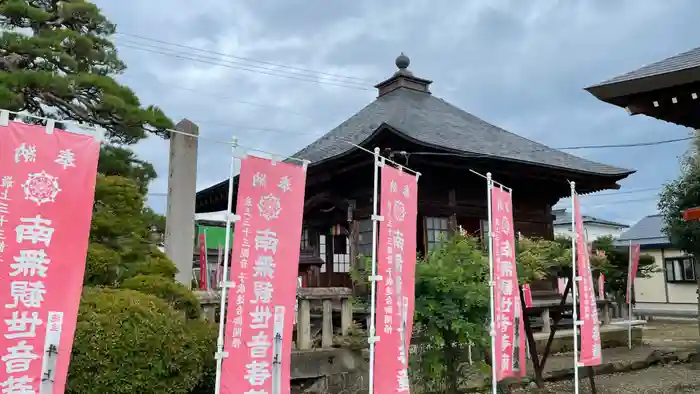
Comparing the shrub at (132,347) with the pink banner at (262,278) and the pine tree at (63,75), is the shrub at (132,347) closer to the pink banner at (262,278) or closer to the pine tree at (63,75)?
the pink banner at (262,278)

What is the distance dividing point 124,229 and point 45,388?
2.70m

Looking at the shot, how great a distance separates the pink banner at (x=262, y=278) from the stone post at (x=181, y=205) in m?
3.37

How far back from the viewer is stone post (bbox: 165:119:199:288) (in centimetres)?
792

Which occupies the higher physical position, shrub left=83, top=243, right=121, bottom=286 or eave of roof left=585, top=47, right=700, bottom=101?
eave of roof left=585, top=47, right=700, bottom=101

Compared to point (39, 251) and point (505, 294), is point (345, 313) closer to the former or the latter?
point (505, 294)

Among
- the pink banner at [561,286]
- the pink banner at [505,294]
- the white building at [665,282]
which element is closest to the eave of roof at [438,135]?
the pink banner at [505,294]

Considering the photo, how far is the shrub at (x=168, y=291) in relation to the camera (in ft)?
18.7

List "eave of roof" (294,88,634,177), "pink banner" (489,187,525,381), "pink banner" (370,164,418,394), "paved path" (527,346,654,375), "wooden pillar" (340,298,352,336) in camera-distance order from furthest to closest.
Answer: "eave of roof" (294,88,634,177)
"paved path" (527,346,654,375)
"wooden pillar" (340,298,352,336)
"pink banner" (489,187,525,381)
"pink banner" (370,164,418,394)

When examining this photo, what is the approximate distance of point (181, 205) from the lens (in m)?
8.05

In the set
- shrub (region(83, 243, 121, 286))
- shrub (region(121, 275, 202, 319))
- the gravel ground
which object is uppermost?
shrub (region(83, 243, 121, 286))

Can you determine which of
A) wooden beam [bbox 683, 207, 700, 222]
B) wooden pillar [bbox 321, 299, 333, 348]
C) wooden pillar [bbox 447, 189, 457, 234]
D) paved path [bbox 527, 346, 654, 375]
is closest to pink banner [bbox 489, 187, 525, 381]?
wooden pillar [bbox 321, 299, 333, 348]

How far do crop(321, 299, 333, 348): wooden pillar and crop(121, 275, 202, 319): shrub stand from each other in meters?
1.69

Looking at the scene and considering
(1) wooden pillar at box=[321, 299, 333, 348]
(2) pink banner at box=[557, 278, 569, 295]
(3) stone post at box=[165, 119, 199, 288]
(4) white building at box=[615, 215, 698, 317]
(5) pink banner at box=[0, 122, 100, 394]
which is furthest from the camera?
(4) white building at box=[615, 215, 698, 317]

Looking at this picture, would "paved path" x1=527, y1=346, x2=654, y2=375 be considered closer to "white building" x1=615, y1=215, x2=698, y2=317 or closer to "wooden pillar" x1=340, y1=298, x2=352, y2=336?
"wooden pillar" x1=340, y1=298, x2=352, y2=336
